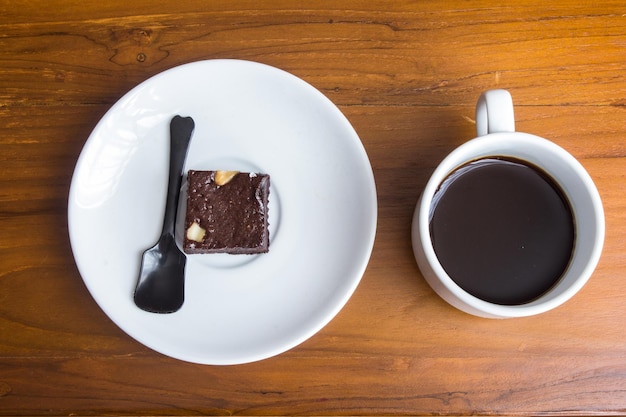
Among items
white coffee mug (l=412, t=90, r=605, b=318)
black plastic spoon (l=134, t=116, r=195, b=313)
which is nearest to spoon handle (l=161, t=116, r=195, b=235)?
black plastic spoon (l=134, t=116, r=195, b=313)

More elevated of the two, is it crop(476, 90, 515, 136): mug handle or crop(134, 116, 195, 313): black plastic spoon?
crop(476, 90, 515, 136): mug handle

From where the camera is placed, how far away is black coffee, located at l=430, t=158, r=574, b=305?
93 centimetres

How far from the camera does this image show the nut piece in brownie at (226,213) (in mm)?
983

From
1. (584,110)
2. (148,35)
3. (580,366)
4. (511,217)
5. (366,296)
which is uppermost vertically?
(148,35)

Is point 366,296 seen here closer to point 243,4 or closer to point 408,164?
point 408,164

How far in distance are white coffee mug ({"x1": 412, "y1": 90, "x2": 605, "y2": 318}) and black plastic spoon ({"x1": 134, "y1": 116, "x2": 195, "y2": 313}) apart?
0.44 meters

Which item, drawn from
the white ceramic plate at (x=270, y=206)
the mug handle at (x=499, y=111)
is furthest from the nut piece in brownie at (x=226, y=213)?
the mug handle at (x=499, y=111)

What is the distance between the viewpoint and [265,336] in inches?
37.8

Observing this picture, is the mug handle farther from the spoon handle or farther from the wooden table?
the spoon handle

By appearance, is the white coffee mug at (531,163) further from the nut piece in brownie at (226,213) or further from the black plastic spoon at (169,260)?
the black plastic spoon at (169,260)

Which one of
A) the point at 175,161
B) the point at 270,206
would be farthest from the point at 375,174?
the point at 175,161

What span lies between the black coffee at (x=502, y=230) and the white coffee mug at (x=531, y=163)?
2 centimetres

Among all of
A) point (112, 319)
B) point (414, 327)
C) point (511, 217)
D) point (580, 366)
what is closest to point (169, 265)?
point (112, 319)

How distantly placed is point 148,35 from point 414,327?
2.59 feet
